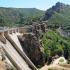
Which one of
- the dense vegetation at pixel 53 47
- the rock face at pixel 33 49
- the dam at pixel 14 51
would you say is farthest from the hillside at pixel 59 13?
the dam at pixel 14 51

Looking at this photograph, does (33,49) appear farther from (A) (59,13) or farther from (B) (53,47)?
(A) (59,13)

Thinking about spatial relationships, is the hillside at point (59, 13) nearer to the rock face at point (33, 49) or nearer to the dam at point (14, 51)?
the rock face at point (33, 49)

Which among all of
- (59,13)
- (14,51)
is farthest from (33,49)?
(59,13)

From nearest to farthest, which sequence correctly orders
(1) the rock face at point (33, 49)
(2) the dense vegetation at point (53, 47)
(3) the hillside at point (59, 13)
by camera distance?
1. (1) the rock face at point (33, 49)
2. (2) the dense vegetation at point (53, 47)
3. (3) the hillside at point (59, 13)

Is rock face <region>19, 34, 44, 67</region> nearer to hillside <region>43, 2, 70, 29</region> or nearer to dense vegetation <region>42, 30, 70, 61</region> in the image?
dense vegetation <region>42, 30, 70, 61</region>

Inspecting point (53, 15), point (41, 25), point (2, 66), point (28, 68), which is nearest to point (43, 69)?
point (28, 68)

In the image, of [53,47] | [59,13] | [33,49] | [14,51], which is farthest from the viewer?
[59,13]

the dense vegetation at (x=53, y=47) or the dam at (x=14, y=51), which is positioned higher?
the dam at (x=14, y=51)
